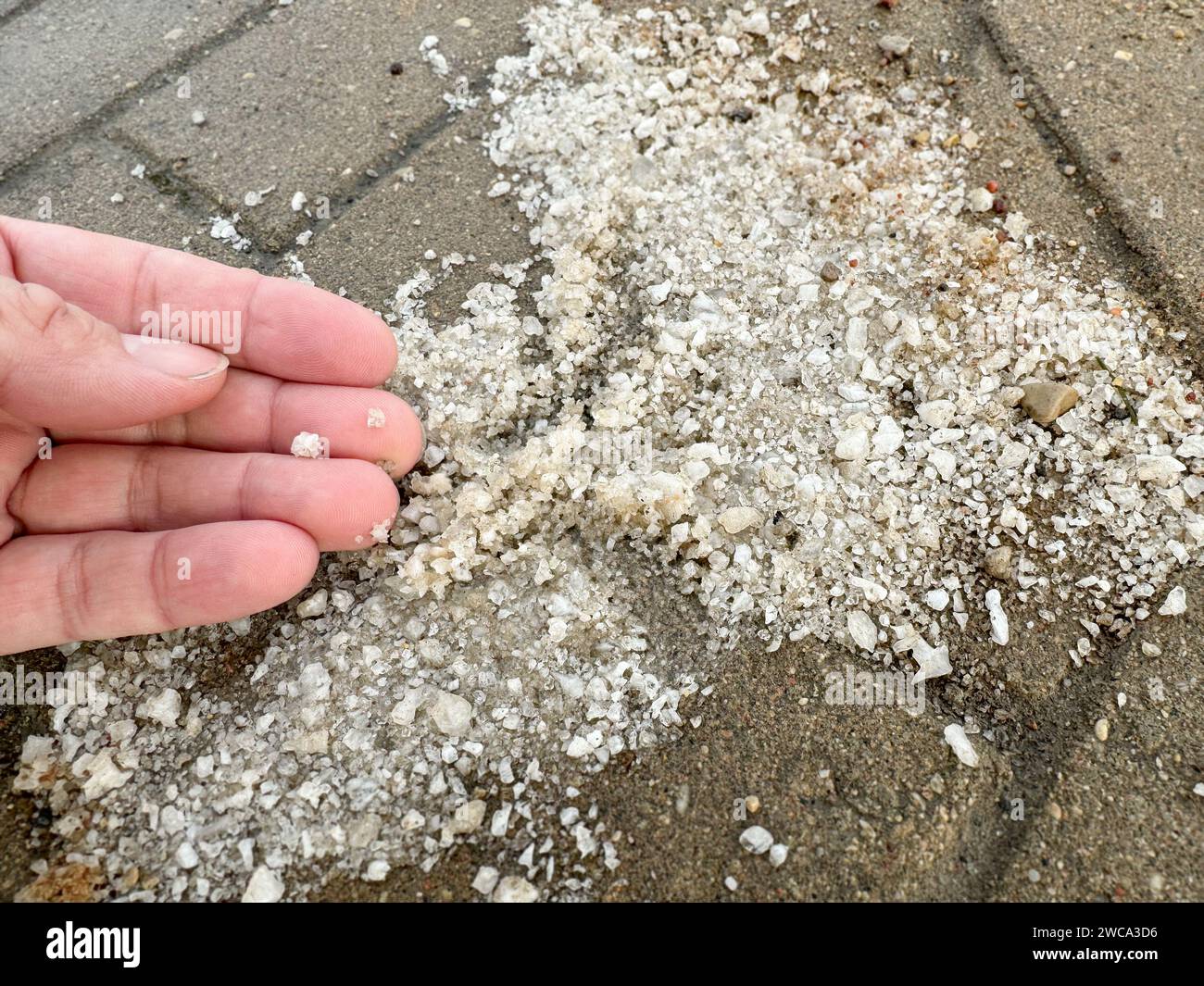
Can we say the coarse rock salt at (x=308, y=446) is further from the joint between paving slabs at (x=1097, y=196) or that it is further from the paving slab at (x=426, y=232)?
the joint between paving slabs at (x=1097, y=196)

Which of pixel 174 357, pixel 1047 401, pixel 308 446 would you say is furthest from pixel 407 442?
pixel 1047 401

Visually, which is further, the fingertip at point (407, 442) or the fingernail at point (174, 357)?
the fingertip at point (407, 442)

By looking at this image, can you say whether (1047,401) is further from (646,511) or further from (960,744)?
(646,511)

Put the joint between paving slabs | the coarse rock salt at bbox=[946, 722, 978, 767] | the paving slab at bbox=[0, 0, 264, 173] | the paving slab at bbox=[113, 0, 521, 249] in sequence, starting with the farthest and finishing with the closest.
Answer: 1. the paving slab at bbox=[0, 0, 264, 173]
2. the paving slab at bbox=[113, 0, 521, 249]
3. the joint between paving slabs
4. the coarse rock salt at bbox=[946, 722, 978, 767]

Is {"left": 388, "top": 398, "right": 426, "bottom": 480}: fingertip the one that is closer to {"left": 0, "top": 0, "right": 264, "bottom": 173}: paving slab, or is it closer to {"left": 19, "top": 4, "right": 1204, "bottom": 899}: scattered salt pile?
{"left": 19, "top": 4, "right": 1204, "bottom": 899}: scattered salt pile

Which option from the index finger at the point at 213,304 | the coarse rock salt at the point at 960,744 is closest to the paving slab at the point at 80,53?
the index finger at the point at 213,304

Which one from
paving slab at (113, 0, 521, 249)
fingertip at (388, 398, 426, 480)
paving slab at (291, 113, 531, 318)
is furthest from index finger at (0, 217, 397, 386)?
paving slab at (113, 0, 521, 249)

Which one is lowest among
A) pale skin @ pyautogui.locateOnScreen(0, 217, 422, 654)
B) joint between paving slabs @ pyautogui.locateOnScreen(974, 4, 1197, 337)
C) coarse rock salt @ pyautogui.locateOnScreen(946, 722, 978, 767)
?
coarse rock salt @ pyautogui.locateOnScreen(946, 722, 978, 767)
